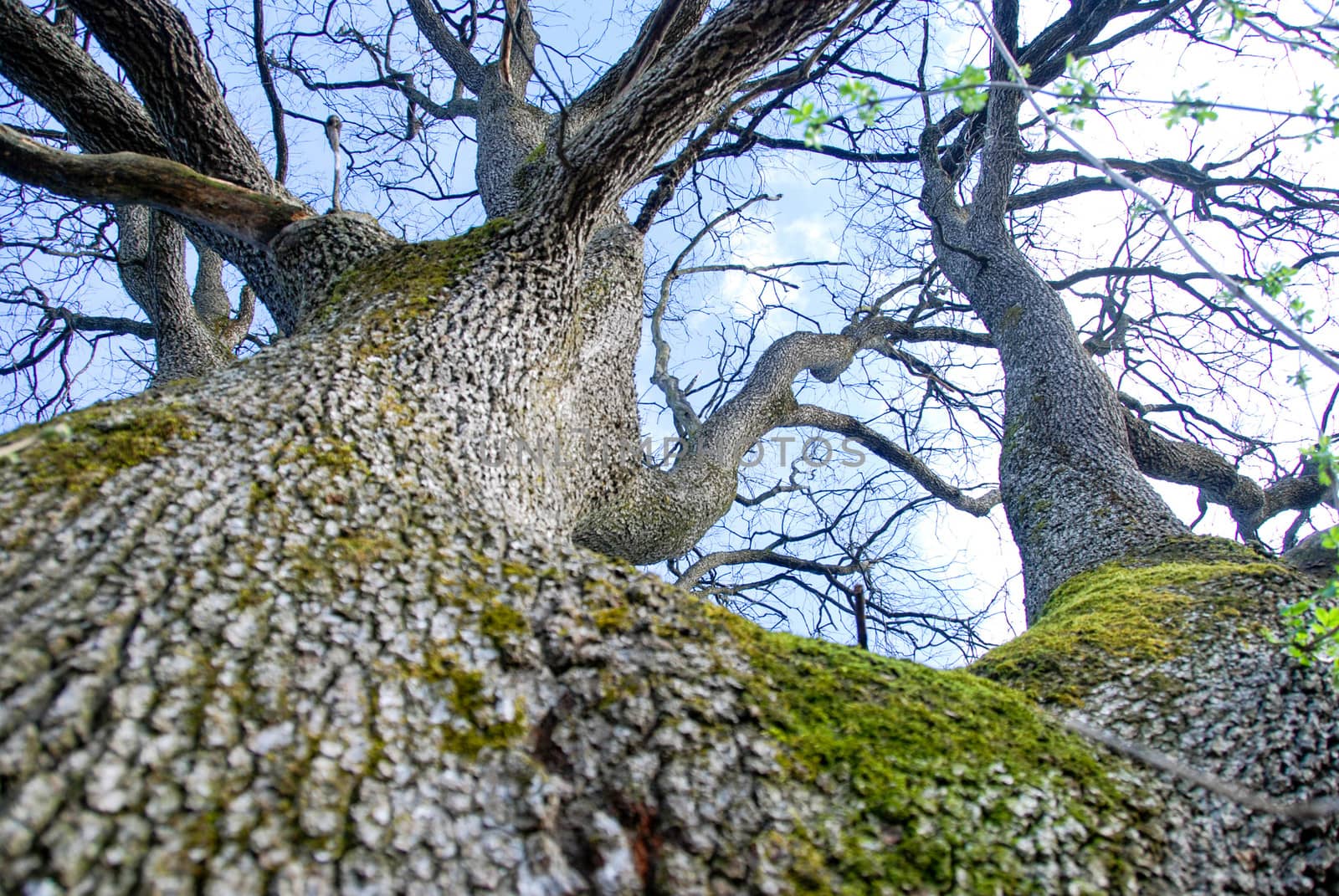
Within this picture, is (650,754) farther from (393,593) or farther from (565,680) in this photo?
(393,593)

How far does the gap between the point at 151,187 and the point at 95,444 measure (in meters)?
1.30

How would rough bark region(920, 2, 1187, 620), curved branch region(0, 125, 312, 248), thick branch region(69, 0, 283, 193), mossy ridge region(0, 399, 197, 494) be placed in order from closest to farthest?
mossy ridge region(0, 399, 197, 494) → curved branch region(0, 125, 312, 248) → thick branch region(69, 0, 283, 193) → rough bark region(920, 2, 1187, 620)

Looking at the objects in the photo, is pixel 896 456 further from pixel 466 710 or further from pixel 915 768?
pixel 466 710

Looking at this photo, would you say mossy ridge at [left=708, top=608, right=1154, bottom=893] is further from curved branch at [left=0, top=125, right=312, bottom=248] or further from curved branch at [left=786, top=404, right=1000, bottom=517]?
curved branch at [left=786, top=404, right=1000, bottom=517]

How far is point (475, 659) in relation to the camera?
48.8 inches

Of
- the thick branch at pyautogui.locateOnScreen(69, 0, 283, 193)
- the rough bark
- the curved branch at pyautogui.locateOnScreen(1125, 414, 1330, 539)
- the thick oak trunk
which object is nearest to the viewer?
the thick oak trunk

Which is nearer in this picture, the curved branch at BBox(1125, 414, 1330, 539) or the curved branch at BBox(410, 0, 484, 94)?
the curved branch at BBox(1125, 414, 1330, 539)

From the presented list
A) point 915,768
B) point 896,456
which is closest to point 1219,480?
point 896,456

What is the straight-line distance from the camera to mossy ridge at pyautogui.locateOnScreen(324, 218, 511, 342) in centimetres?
207

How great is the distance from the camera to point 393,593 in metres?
1.32

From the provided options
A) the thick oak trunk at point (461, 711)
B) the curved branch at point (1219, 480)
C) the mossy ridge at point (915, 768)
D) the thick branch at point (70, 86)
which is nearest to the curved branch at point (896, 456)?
the curved branch at point (1219, 480)

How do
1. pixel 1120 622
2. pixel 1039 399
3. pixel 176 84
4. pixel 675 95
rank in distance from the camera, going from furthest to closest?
pixel 1039 399
pixel 176 84
pixel 675 95
pixel 1120 622

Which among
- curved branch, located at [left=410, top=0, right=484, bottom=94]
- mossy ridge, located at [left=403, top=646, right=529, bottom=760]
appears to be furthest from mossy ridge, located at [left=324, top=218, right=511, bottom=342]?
curved branch, located at [left=410, top=0, right=484, bottom=94]

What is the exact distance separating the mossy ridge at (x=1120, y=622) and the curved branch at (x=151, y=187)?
2.69m
